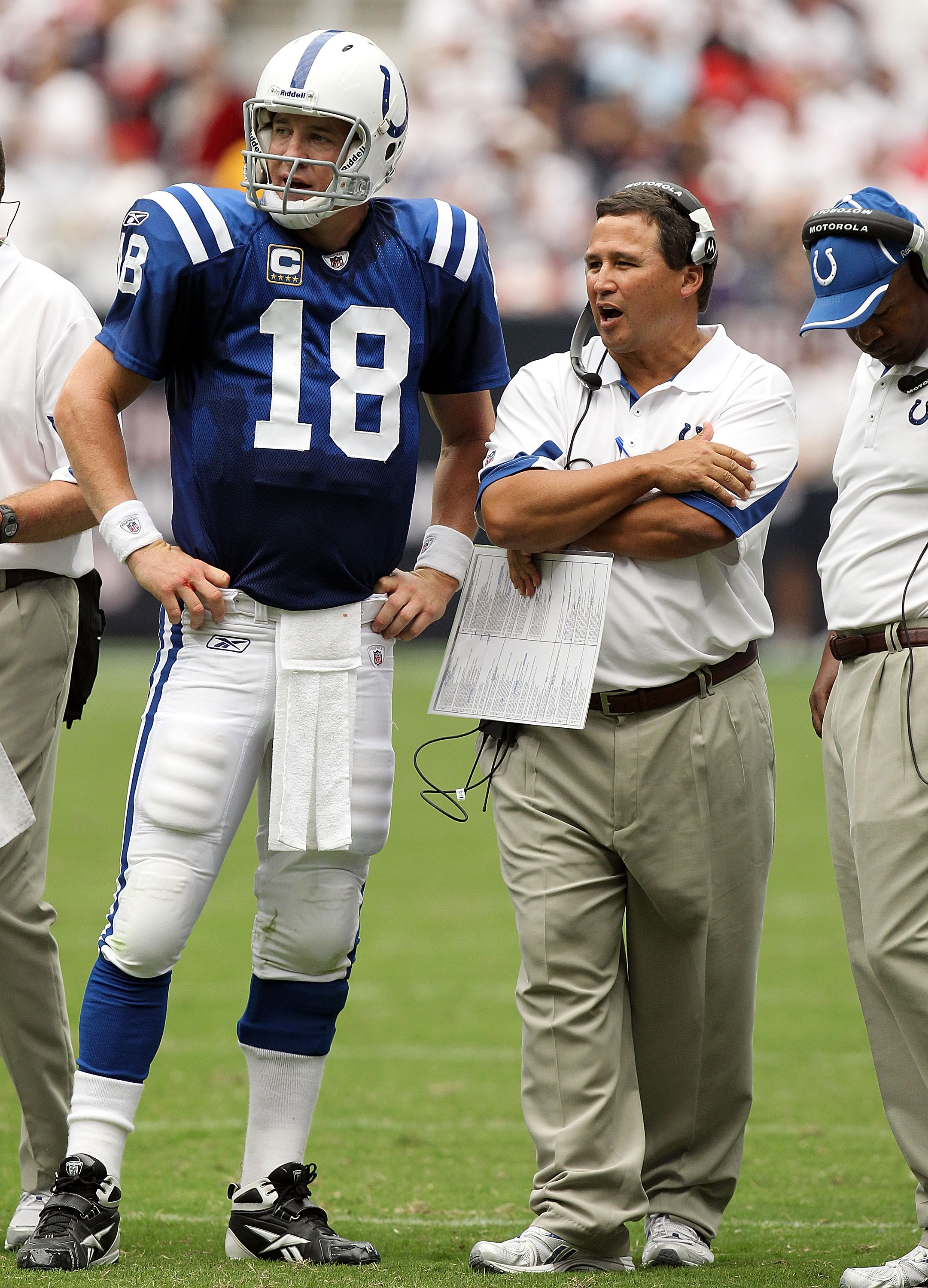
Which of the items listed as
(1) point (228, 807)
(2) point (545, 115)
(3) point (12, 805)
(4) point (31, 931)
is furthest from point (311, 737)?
(2) point (545, 115)

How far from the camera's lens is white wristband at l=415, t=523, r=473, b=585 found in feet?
11.5

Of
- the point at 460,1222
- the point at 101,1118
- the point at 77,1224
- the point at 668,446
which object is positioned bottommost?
the point at 460,1222

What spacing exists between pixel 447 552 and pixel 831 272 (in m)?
0.96

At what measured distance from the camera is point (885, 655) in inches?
120

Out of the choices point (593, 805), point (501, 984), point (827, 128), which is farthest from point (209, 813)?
point (827, 128)

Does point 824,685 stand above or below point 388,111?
below

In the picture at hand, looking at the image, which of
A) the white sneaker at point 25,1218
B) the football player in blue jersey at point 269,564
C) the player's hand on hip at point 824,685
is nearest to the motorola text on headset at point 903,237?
the player's hand on hip at point 824,685

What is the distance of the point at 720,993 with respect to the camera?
3357 mm

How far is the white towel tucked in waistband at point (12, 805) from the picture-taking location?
3.28m

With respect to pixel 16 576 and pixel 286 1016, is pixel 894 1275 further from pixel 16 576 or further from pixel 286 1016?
pixel 16 576

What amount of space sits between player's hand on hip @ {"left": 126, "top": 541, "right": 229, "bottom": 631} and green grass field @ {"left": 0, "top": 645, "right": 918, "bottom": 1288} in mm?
1165

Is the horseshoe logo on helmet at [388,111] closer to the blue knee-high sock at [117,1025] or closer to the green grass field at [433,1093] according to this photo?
the blue knee-high sock at [117,1025]

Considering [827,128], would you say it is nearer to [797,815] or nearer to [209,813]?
[797,815]

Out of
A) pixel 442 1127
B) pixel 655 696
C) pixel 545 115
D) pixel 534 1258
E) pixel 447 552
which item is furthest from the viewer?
pixel 545 115
